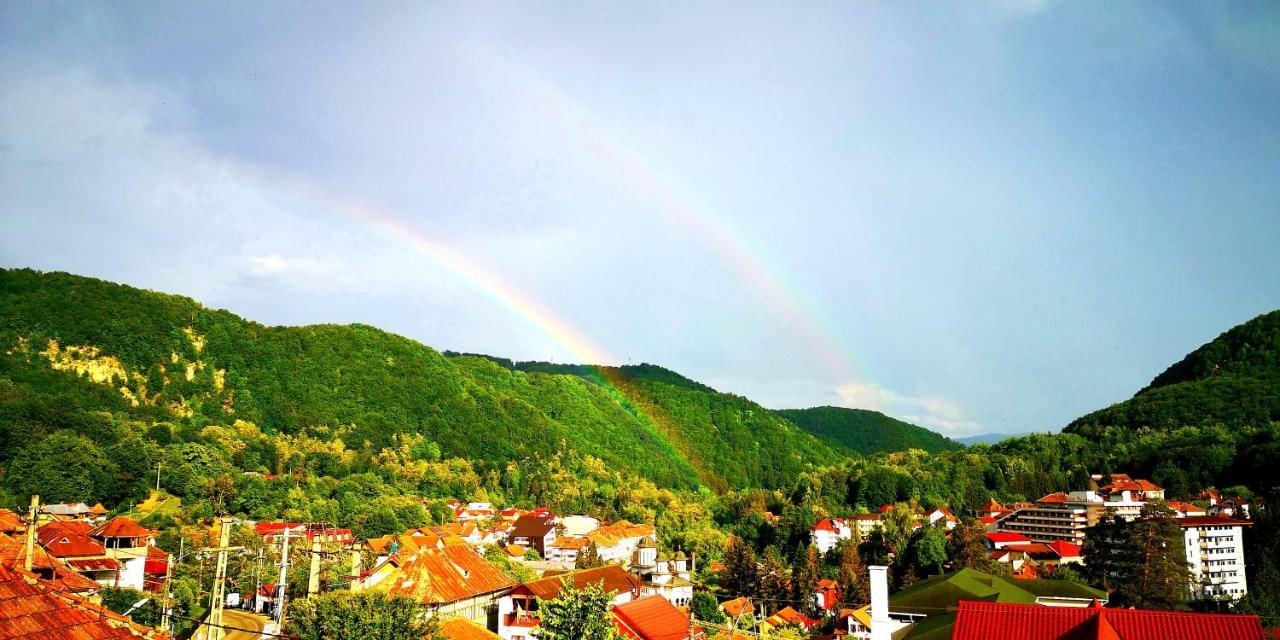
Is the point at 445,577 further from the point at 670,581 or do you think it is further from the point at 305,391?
the point at 305,391

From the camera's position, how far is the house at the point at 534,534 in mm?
54844

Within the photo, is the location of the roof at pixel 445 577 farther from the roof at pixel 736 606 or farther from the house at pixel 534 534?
the house at pixel 534 534

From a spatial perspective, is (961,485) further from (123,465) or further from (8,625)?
(8,625)

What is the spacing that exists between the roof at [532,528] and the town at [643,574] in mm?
151

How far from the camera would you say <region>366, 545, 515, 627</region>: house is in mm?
22547

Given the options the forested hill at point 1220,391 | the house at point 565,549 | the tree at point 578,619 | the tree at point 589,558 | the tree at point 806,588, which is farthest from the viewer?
the forested hill at point 1220,391

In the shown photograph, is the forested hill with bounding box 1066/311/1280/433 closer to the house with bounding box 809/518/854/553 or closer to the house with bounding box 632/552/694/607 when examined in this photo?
the house with bounding box 809/518/854/553

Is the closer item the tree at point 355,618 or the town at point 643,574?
the town at point 643,574

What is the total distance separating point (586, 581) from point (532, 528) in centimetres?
3182

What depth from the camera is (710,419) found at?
132875mm

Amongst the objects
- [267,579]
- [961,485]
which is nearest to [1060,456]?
[961,485]

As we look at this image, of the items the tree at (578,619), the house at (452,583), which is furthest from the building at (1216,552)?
the tree at (578,619)

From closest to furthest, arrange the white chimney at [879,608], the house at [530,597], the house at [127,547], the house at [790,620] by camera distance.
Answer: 1. the white chimney at [879,608]
2. the house at [530,597]
3. the house at [127,547]
4. the house at [790,620]

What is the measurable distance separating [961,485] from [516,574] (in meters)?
47.9
